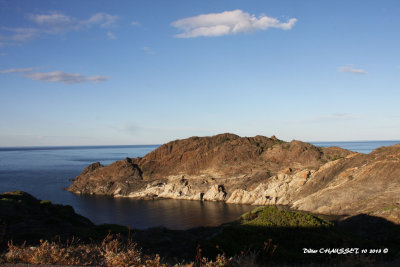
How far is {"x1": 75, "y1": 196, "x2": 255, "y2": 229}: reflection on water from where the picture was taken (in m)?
54.8

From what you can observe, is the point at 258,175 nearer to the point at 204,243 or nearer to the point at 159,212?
the point at 159,212

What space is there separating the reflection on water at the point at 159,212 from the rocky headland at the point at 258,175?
16.0 ft

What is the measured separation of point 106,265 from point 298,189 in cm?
6173

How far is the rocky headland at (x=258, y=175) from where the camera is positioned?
168ft

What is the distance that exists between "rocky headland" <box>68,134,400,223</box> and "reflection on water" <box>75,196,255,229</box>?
4.89m

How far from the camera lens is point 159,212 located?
63406 millimetres

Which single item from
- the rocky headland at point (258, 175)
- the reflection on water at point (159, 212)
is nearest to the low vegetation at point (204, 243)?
the rocky headland at point (258, 175)

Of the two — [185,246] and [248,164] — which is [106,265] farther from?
[248,164]

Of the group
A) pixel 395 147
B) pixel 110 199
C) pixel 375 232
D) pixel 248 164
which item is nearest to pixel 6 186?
pixel 110 199

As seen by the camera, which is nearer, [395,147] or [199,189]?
[395,147]

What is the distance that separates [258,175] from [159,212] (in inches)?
1093

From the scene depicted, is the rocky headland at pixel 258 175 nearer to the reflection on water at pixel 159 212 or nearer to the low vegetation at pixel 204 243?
the reflection on water at pixel 159 212

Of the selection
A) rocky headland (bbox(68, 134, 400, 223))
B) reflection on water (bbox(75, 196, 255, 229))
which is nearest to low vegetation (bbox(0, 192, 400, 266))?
rocky headland (bbox(68, 134, 400, 223))

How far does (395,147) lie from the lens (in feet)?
193
